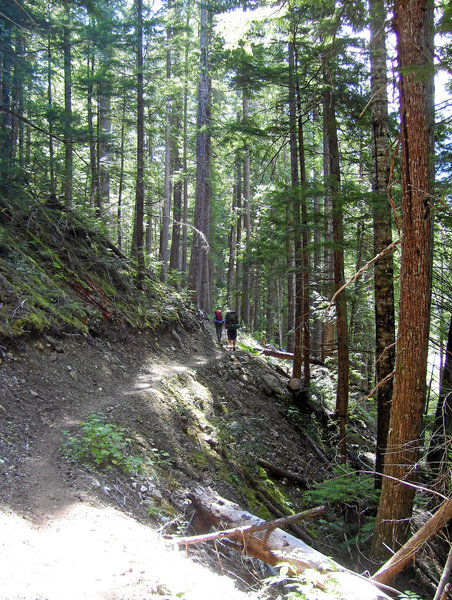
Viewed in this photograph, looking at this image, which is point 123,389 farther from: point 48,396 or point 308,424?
point 308,424

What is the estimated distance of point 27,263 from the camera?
9.73m

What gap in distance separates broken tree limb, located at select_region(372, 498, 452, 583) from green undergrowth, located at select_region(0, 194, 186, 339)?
6.82m

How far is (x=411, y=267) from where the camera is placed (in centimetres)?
507

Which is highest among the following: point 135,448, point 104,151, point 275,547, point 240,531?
point 104,151

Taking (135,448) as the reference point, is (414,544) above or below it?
below

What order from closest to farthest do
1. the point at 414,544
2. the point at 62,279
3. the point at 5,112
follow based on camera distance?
1. the point at 414,544
2. the point at 62,279
3. the point at 5,112

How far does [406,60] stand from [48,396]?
24.7 ft

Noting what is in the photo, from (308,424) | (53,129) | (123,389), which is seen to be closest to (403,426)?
(123,389)

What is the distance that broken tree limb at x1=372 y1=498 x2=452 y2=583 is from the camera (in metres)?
4.00

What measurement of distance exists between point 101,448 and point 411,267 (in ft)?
16.3

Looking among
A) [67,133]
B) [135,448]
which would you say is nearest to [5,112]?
[67,133]

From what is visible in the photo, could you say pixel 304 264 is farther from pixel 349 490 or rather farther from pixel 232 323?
pixel 349 490

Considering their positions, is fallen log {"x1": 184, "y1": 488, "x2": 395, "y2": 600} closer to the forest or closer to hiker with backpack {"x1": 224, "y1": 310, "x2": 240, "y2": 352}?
the forest

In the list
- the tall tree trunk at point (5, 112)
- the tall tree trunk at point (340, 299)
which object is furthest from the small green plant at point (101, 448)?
the tall tree trunk at point (5, 112)
